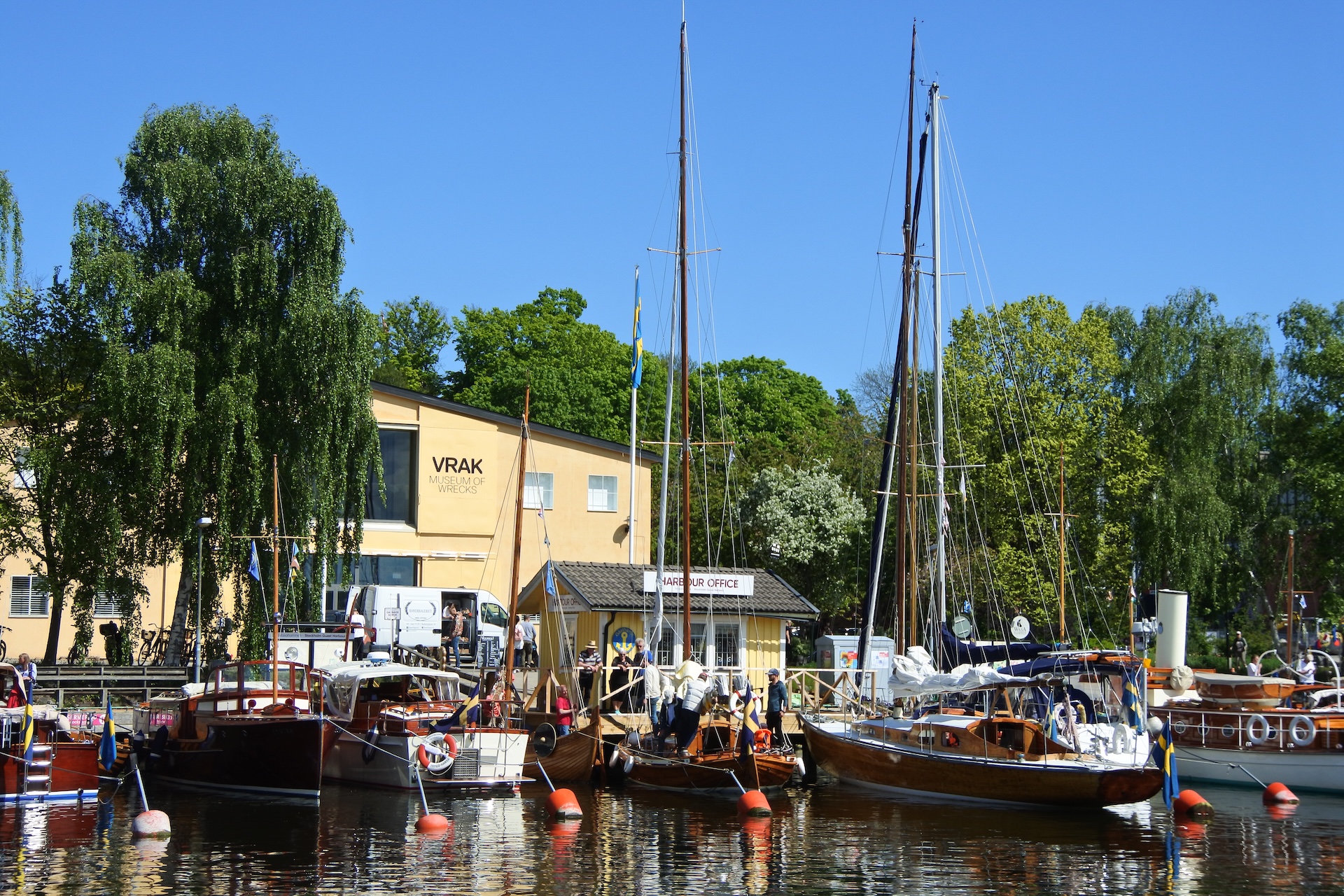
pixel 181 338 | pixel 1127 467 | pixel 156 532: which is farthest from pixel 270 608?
pixel 1127 467

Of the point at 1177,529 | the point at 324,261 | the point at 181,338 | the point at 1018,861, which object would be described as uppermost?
the point at 324,261

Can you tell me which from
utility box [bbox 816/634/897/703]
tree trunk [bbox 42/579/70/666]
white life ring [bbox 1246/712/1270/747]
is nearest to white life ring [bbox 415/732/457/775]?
utility box [bbox 816/634/897/703]

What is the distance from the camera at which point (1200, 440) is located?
179 ft

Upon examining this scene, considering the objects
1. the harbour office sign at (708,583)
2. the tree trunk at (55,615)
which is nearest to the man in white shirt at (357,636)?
the tree trunk at (55,615)

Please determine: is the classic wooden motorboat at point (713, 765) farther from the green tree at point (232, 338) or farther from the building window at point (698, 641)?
the green tree at point (232, 338)

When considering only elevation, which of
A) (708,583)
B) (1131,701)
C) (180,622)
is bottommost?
(1131,701)

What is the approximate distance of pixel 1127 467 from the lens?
171 feet

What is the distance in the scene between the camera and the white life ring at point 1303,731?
101ft

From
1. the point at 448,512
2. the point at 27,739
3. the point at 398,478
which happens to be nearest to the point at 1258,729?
the point at 27,739

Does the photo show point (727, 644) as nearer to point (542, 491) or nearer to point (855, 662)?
point (855, 662)

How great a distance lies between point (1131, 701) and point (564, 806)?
10.9m

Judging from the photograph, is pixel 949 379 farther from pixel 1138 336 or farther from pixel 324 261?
pixel 324 261

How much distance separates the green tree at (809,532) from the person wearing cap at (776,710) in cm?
2218

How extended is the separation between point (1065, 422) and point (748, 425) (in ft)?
87.1
